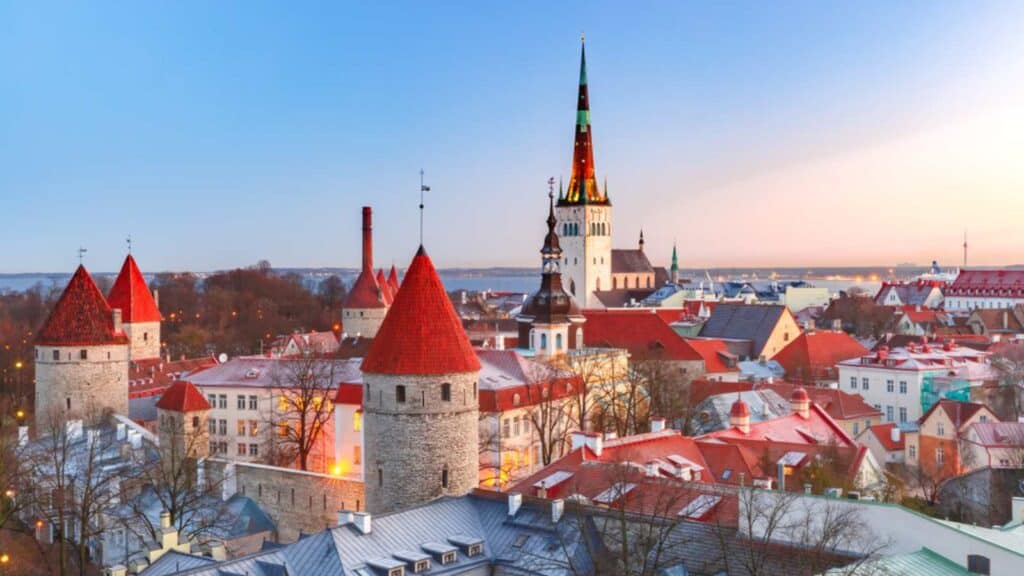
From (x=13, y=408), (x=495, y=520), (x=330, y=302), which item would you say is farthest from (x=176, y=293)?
(x=495, y=520)

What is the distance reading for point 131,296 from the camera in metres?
54.7

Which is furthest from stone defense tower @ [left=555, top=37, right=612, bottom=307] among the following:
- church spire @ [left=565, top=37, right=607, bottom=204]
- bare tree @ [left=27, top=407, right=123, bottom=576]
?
bare tree @ [left=27, top=407, right=123, bottom=576]

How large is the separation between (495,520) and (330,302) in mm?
100926

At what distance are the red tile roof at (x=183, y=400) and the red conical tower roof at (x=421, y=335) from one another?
1137 centimetres

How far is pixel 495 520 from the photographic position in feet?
75.5

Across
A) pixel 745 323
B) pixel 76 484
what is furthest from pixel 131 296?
pixel 745 323

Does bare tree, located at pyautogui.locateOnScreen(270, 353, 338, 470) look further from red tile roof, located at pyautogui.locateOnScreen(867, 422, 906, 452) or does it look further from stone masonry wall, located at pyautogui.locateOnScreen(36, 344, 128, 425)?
red tile roof, located at pyautogui.locateOnScreen(867, 422, 906, 452)

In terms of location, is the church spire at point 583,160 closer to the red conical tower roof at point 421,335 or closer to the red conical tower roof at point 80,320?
the red conical tower roof at point 80,320

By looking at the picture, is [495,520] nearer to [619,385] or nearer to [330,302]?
[619,385]

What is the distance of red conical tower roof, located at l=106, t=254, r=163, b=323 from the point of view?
54.8 m

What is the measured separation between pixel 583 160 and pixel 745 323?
1013 inches

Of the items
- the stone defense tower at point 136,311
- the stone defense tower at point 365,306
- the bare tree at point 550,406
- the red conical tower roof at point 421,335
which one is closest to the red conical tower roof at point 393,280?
the stone defense tower at point 365,306

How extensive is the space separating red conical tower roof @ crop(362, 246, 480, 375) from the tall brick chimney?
3783 cm

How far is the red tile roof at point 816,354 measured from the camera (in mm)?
56688
